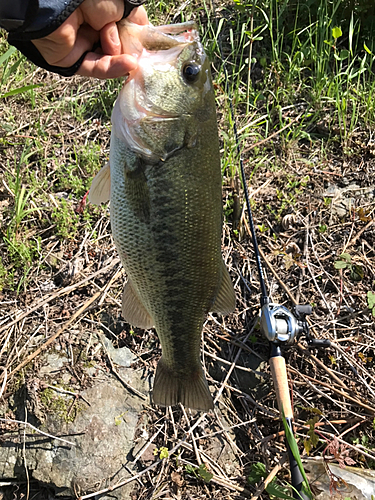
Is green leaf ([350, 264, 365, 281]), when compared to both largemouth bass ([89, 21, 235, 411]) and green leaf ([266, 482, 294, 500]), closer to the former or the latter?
green leaf ([266, 482, 294, 500])

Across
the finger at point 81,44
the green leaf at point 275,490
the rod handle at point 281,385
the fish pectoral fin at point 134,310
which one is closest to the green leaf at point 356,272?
the rod handle at point 281,385

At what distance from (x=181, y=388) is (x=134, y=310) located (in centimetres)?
49

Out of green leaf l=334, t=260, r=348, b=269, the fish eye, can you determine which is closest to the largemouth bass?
the fish eye

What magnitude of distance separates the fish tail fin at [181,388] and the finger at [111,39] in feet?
5.13

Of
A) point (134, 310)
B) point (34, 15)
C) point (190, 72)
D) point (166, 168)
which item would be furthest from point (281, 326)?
point (34, 15)

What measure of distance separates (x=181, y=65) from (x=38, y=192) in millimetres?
2167

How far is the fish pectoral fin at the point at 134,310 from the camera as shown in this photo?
79.7 inches

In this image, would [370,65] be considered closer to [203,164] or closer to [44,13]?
[203,164]

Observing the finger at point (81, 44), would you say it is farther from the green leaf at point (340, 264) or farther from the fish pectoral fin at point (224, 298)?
the green leaf at point (340, 264)

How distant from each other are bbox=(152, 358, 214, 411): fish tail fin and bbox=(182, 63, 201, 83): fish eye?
139 centimetres

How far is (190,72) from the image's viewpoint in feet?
5.82

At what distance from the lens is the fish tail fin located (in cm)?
212

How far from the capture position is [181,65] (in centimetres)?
178

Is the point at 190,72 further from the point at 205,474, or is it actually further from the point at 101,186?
the point at 205,474
